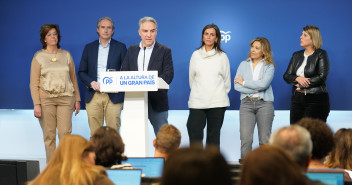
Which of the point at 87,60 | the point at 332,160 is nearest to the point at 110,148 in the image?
the point at 332,160

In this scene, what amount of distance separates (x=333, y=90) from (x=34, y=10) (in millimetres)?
4426

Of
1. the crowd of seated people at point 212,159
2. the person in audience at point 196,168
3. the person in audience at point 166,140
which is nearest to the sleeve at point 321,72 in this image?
the crowd of seated people at point 212,159

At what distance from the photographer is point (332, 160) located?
116 inches

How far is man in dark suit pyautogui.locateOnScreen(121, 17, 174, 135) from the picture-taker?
15.8 feet

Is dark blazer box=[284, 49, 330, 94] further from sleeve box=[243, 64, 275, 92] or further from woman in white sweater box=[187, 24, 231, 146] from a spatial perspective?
woman in white sweater box=[187, 24, 231, 146]

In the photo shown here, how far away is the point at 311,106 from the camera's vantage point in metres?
4.98

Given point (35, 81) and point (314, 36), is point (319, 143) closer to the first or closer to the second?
point (314, 36)

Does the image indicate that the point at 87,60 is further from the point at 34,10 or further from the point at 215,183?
the point at 215,183

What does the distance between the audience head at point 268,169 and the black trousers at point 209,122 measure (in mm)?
3450

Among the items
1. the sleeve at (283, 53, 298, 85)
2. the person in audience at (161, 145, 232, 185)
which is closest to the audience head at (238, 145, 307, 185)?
the person in audience at (161, 145, 232, 185)

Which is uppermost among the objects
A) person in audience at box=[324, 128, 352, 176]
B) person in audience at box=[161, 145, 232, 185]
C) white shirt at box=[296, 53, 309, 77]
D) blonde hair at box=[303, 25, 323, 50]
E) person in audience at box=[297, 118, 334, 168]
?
blonde hair at box=[303, 25, 323, 50]

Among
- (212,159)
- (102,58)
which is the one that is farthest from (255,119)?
(212,159)

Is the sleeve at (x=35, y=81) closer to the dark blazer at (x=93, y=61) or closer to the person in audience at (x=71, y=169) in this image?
the dark blazer at (x=93, y=61)

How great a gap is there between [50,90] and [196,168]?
4424 mm
